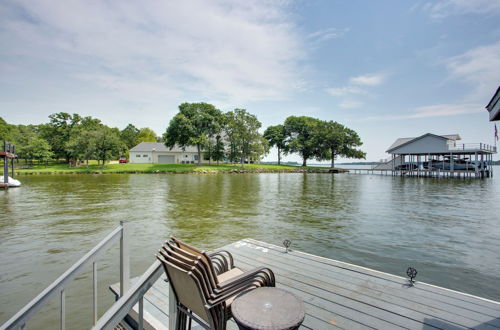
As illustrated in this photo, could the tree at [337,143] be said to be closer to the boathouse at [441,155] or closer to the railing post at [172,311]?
the boathouse at [441,155]

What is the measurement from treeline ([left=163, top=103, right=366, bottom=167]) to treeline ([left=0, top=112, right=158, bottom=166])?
489 inches

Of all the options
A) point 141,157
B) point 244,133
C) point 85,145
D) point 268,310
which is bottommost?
point 268,310

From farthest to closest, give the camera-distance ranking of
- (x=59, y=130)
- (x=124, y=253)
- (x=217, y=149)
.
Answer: (x=59, y=130) < (x=217, y=149) < (x=124, y=253)

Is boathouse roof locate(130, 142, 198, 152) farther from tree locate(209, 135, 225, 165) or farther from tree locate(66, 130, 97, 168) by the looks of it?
tree locate(66, 130, 97, 168)

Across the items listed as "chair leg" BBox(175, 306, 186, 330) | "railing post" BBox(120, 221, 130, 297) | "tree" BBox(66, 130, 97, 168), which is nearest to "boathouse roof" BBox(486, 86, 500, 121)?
"chair leg" BBox(175, 306, 186, 330)

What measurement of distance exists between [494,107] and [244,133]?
2089 inches

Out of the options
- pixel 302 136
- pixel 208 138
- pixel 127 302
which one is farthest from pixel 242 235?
pixel 302 136

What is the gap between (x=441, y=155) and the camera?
4297 cm

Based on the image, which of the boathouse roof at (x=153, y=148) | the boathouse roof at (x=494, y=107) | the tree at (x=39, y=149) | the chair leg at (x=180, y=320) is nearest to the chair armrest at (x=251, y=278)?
the chair leg at (x=180, y=320)

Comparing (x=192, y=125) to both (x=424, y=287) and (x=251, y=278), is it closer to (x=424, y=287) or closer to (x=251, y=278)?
(x=424, y=287)

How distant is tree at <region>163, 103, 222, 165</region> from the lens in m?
A: 50.4

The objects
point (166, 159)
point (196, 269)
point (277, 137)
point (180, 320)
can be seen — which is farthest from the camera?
point (277, 137)

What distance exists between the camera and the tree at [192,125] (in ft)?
165

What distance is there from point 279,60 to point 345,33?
18.8 feet
